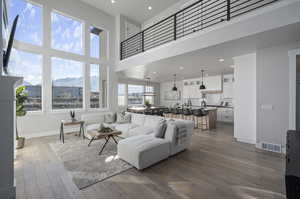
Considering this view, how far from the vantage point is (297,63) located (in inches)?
129

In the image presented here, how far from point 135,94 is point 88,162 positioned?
725 centimetres

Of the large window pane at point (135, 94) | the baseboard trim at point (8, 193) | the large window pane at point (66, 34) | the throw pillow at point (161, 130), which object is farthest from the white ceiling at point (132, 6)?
the baseboard trim at point (8, 193)

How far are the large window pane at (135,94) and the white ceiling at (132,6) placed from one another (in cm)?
435

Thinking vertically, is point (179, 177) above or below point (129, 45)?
below

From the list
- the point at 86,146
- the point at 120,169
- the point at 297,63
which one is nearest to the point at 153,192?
the point at 120,169

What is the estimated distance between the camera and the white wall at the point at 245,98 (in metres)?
3.91

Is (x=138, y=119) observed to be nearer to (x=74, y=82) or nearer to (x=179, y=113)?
(x=179, y=113)

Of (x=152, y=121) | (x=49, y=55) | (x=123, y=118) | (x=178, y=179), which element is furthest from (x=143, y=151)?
(x=49, y=55)

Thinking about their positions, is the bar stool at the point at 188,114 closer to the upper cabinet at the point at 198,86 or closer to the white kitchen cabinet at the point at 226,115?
the white kitchen cabinet at the point at 226,115

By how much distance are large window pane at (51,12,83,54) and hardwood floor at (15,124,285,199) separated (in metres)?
4.13

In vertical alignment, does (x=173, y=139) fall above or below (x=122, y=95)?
below

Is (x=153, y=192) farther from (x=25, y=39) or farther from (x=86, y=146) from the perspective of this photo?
(x=25, y=39)

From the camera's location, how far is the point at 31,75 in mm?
4734

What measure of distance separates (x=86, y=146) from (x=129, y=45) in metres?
4.58
